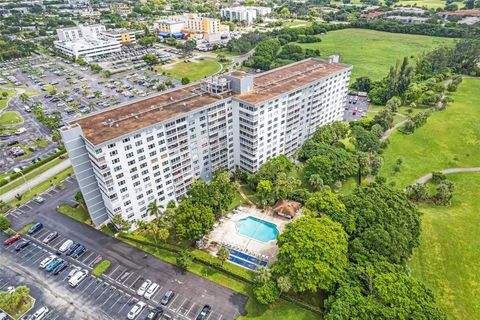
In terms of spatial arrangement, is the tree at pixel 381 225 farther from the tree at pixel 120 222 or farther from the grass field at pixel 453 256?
A: the tree at pixel 120 222

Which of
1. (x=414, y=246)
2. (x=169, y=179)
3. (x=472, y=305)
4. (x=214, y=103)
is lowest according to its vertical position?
(x=472, y=305)

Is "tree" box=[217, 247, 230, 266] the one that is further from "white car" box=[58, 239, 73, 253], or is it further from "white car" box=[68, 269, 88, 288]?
"white car" box=[58, 239, 73, 253]

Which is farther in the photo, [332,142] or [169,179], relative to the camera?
[332,142]

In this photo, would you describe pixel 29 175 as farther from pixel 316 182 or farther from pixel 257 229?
pixel 316 182

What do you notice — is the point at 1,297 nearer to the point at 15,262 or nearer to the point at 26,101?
the point at 15,262

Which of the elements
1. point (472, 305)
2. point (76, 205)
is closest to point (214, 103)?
point (76, 205)

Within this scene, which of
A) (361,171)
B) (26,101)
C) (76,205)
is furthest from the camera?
(26,101)

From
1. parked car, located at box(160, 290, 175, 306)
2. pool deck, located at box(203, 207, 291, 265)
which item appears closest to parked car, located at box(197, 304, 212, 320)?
parked car, located at box(160, 290, 175, 306)

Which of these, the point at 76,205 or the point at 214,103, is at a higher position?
the point at 214,103
